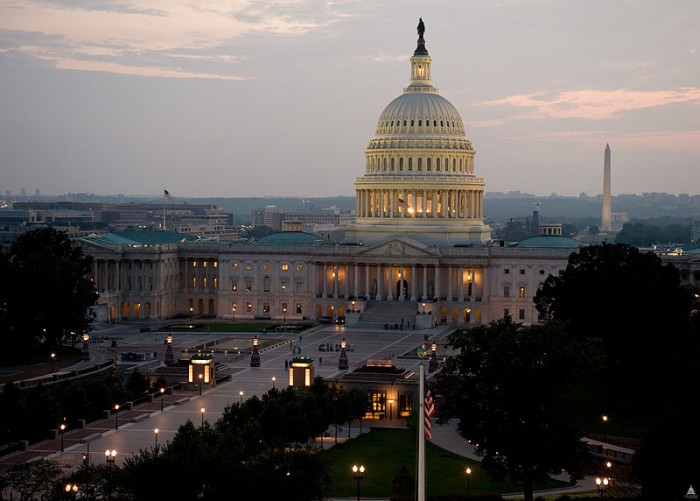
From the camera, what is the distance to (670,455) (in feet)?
251

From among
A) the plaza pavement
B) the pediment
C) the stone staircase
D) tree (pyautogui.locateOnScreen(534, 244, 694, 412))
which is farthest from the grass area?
the pediment

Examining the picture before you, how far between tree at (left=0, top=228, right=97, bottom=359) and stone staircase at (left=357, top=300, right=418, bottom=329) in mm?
46037

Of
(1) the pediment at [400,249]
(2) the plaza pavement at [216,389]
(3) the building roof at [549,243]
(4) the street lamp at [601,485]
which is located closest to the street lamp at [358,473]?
(2) the plaza pavement at [216,389]

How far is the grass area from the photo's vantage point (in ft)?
273

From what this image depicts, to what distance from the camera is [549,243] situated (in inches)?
7244

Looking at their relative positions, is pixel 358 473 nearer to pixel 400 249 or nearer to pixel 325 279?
pixel 400 249

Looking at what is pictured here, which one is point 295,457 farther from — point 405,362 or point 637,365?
point 405,362

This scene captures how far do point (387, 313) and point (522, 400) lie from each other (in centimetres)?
9556

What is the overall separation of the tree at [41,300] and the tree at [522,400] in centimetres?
5632

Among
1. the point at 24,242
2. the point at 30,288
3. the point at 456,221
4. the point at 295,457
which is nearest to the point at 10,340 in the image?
the point at 30,288

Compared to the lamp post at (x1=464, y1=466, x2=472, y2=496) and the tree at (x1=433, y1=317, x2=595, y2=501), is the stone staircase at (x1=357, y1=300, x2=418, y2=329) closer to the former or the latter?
the lamp post at (x1=464, y1=466, x2=472, y2=496)

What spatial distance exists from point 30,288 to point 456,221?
261 ft

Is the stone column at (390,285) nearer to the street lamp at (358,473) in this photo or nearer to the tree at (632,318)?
the tree at (632,318)

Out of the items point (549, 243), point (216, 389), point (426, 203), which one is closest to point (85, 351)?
point (216, 389)
